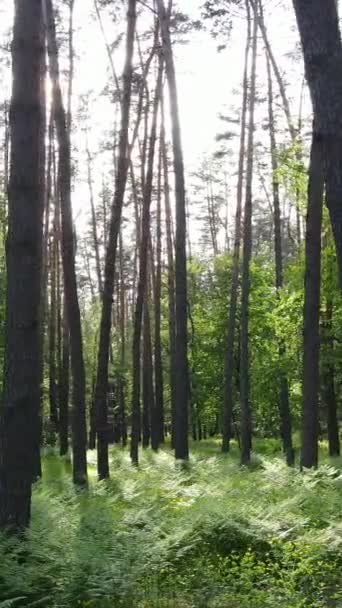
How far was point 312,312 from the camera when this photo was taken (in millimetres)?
12242

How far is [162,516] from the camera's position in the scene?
7418 mm

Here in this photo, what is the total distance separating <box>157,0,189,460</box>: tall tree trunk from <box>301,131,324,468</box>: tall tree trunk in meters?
3.02

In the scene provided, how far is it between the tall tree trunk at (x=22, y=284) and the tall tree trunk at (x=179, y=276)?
798cm

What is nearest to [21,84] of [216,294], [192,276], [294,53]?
[294,53]

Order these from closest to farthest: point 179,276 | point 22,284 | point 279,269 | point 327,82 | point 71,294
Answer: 1. point 327,82
2. point 22,284
3. point 71,294
4. point 179,276
5. point 279,269

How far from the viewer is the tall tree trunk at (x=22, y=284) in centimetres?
636

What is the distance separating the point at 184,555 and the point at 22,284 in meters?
3.01

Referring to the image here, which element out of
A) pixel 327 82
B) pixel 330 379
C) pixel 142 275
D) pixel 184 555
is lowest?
pixel 184 555

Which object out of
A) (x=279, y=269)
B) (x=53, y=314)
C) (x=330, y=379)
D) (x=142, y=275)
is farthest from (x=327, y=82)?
(x=53, y=314)

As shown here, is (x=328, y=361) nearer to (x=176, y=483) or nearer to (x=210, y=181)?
(x=176, y=483)

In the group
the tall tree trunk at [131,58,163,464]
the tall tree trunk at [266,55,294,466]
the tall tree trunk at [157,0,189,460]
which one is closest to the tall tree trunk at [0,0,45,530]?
the tall tree trunk at [157,0,189,460]

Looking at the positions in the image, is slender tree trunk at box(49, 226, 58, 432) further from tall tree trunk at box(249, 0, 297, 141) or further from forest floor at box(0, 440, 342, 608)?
forest floor at box(0, 440, 342, 608)

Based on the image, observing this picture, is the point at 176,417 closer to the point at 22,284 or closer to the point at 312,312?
the point at 312,312

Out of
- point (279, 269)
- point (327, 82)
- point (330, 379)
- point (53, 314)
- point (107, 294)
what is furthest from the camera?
point (53, 314)
